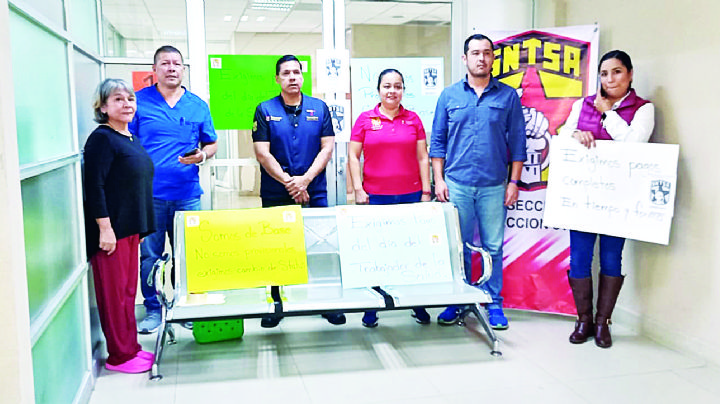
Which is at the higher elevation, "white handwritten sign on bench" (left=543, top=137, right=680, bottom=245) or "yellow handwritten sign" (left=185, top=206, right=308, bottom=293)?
"white handwritten sign on bench" (left=543, top=137, right=680, bottom=245)

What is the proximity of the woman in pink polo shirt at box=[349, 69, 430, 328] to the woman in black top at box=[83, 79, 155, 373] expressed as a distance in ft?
4.11

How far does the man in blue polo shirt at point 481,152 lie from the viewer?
3.46 metres

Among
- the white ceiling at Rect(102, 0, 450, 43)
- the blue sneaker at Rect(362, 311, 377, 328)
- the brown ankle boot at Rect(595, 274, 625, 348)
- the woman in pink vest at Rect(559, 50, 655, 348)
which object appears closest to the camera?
the woman in pink vest at Rect(559, 50, 655, 348)

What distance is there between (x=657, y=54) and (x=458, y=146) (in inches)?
46.3

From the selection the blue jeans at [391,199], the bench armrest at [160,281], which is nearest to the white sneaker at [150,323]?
the bench armrest at [160,281]

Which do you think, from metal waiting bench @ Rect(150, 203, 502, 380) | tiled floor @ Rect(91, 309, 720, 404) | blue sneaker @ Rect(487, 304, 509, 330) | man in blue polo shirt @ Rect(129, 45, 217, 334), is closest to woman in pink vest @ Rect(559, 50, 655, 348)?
tiled floor @ Rect(91, 309, 720, 404)

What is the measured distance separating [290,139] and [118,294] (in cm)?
126

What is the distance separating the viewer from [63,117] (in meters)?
2.45

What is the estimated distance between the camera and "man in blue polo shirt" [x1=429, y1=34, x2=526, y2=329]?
346 centimetres

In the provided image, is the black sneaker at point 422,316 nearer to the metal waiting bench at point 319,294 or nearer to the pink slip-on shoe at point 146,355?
the metal waiting bench at point 319,294

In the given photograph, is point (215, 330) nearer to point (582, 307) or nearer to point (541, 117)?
point (582, 307)

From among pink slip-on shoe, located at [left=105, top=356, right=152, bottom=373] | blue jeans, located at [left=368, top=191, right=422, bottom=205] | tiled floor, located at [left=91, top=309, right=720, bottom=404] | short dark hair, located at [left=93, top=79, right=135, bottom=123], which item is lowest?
tiled floor, located at [left=91, top=309, right=720, bottom=404]

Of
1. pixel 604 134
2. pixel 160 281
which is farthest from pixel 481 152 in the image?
pixel 160 281

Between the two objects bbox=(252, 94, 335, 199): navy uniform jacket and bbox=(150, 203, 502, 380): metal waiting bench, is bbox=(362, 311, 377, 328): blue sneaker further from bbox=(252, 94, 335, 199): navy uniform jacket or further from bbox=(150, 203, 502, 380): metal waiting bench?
bbox=(252, 94, 335, 199): navy uniform jacket
